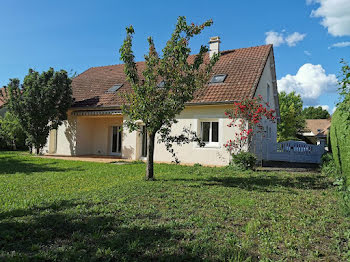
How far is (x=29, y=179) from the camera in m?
9.95

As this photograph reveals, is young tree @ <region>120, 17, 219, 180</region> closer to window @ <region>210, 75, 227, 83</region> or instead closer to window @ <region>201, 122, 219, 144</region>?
window @ <region>201, 122, 219, 144</region>

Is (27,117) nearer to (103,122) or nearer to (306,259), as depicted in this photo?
(103,122)

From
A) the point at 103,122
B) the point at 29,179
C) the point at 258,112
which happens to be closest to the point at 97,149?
the point at 103,122

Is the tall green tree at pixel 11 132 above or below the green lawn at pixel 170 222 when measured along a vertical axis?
above

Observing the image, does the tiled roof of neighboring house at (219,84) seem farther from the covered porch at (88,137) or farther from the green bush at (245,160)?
the green bush at (245,160)

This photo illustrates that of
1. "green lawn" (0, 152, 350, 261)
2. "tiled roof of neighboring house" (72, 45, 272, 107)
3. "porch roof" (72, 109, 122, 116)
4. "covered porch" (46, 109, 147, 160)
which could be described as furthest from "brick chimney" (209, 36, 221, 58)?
"green lawn" (0, 152, 350, 261)

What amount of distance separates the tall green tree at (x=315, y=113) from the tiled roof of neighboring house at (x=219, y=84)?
76941 mm

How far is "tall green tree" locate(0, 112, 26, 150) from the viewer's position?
24969 mm

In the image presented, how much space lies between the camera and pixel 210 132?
15.7 meters

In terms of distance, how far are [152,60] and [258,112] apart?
6549 millimetres

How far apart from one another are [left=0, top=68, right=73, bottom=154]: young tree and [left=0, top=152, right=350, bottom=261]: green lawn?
10.9 m

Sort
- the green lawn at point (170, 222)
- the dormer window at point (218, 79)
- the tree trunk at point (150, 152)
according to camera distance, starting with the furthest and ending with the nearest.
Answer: the dormer window at point (218, 79)
the tree trunk at point (150, 152)
the green lawn at point (170, 222)

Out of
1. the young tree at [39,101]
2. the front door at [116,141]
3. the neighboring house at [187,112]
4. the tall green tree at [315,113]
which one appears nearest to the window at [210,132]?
the neighboring house at [187,112]

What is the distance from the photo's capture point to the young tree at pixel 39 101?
1828cm
